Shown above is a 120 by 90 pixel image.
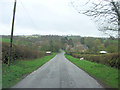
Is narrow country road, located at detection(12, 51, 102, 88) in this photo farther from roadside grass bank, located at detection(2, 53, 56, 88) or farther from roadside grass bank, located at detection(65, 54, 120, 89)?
roadside grass bank, located at detection(65, 54, 120, 89)

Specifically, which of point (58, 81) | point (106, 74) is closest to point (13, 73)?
point (58, 81)

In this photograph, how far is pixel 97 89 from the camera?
5.99 meters

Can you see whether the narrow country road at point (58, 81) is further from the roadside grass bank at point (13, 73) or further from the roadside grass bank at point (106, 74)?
the roadside grass bank at point (106, 74)

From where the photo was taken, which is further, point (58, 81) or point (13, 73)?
point (13, 73)

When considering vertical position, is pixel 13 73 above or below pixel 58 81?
below

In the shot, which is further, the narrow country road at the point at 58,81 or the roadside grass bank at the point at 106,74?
the roadside grass bank at the point at 106,74

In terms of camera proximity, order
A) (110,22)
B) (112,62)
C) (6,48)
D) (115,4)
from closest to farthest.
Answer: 1. (115,4)
2. (110,22)
3. (112,62)
4. (6,48)

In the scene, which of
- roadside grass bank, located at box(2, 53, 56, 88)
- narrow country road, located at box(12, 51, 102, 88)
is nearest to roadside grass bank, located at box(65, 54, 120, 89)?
narrow country road, located at box(12, 51, 102, 88)

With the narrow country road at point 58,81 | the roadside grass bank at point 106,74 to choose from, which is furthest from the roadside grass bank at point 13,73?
the roadside grass bank at point 106,74

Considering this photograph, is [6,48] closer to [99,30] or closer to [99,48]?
[99,30]

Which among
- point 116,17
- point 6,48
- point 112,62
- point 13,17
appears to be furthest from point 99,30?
point 6,48

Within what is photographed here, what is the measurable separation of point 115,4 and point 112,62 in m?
6.98

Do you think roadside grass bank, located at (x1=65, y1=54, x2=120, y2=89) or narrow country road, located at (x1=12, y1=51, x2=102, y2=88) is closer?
narrow country road, located at (x1=12, y1=51, x2=102, y2=88)

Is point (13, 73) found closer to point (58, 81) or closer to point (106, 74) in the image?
point (58, 81)
